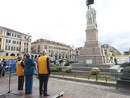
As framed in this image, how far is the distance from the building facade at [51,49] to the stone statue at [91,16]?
51085 millimetres

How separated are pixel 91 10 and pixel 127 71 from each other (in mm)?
17444

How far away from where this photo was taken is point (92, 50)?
763 inches

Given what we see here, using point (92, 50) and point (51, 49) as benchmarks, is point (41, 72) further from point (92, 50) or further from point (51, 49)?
point (51, 49)

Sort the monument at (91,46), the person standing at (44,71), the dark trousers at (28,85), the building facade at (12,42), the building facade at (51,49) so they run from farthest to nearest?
the building facade at (51,49) < the building facade at (12,42) < the monument at (91,46) < the dark trousers at (28,85) < the person standing at (44,71)

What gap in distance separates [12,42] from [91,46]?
46863 millimetres

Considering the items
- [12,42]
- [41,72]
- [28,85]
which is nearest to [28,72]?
[28,85]

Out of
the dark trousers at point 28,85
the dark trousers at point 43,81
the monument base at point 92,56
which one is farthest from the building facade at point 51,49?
the dark trousers at point 43,81

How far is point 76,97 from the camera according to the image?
5.62 meters

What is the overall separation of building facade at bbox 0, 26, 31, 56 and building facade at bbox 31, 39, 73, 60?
949 cm

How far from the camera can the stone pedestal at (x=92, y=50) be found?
18.7 meters

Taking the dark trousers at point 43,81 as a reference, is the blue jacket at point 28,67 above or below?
above

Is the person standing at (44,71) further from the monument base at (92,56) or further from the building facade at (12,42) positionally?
the building facade at (12,42)

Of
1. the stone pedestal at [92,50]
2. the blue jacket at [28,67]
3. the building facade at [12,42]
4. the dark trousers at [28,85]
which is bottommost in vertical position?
the dark trousers at [28,85]

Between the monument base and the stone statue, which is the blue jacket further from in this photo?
the stone statue
